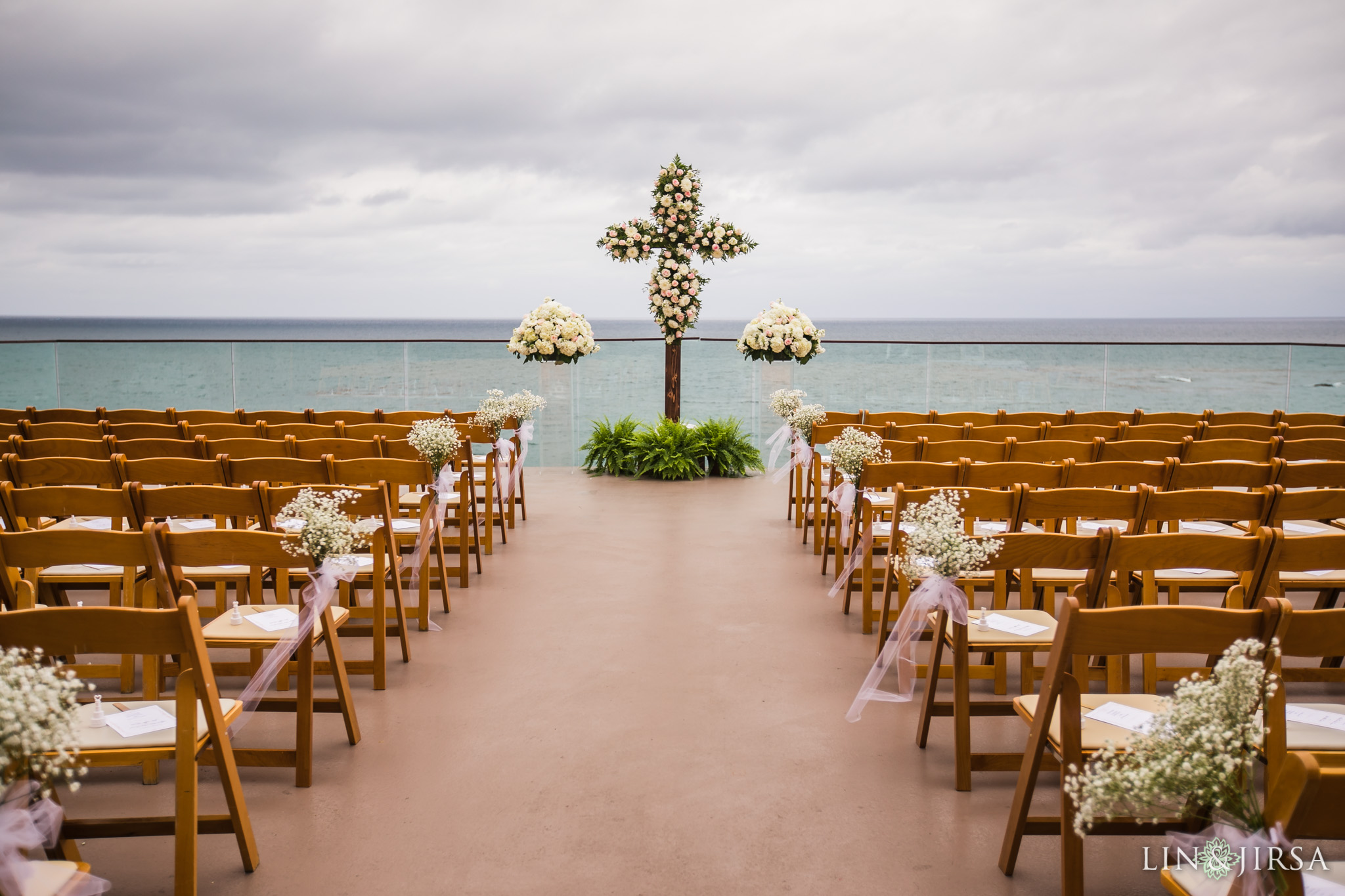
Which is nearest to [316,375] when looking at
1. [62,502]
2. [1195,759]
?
[62,502]

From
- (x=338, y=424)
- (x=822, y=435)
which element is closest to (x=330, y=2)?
(x=338, y=424)

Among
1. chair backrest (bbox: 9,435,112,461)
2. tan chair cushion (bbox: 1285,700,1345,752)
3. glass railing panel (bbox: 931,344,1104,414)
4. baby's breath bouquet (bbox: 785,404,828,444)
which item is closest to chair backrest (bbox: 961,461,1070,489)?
tan chair cushion (bbox: 1285,700,1345,752)

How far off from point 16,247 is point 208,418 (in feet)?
72.6

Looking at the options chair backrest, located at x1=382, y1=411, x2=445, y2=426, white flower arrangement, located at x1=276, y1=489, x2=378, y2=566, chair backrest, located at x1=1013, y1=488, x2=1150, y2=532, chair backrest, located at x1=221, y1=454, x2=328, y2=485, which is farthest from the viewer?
chair backrest, located at x1=382, y1=411, x2=445, y2=426

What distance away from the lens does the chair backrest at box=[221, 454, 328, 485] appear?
3879mm

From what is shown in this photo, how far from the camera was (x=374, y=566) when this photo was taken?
3.80 m

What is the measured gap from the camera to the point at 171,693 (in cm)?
369

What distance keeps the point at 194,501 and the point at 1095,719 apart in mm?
3218

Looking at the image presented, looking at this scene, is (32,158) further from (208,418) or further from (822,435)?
(822,435)

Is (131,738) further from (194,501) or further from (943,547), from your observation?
(943,547)

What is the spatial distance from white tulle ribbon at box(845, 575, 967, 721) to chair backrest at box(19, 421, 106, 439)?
4.96 m

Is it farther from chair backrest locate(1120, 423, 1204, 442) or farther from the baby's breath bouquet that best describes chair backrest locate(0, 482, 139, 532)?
chair backrest locate(1120, 423, 1204, 442)

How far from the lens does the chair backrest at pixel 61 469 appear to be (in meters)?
4.02

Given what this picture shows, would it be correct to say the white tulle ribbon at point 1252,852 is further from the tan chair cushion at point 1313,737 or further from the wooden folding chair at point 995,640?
the wooden folding chair at point 995,640
